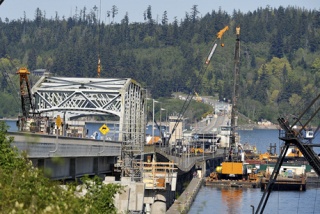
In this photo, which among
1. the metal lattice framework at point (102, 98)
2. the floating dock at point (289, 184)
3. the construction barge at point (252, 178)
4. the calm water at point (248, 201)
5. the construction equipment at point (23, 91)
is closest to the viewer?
the metal lattice framework at point (102, 98)

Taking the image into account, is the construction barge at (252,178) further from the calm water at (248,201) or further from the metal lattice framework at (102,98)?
the metal lattice framework at (102,98)

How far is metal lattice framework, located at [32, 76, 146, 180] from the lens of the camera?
93250mm

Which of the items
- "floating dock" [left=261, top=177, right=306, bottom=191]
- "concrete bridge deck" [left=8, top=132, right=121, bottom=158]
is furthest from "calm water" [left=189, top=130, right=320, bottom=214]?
"concrete bridge deck" [left=8, top=132, right=121, bottom=158]

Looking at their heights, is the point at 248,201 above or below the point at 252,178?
below

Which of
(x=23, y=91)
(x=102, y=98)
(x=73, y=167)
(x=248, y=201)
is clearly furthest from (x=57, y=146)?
(x=248, y=201)

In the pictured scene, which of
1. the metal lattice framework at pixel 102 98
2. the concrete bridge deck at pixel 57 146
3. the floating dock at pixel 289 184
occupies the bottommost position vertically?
the floating dock at pixel 289 184

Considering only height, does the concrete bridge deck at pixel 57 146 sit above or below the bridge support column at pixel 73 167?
above

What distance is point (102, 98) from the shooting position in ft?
321

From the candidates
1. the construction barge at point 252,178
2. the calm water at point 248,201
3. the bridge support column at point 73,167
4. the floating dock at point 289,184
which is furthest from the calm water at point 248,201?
the bridge support column at point 73,167

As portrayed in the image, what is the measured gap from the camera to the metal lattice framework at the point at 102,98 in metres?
93.2

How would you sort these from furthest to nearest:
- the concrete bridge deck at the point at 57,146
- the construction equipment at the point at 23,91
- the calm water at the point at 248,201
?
the calm water at the point at 248,201, the construction equipment at the point at 23,91, the concrete bridge deck at the point at 57,146

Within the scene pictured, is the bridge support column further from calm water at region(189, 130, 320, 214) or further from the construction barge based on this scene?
the construction barge

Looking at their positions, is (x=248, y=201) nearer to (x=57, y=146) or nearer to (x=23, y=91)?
(x=23, y=91)

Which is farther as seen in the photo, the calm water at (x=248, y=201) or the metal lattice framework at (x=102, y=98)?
the calm water at (x=248, y=201)
